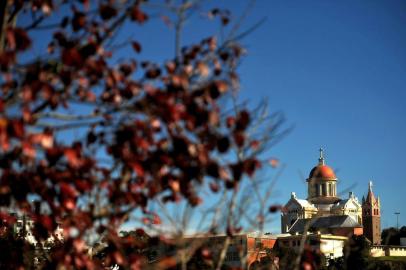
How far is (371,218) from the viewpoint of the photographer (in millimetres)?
104500

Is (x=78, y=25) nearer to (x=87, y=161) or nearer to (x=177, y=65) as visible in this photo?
(x=177, y=65)

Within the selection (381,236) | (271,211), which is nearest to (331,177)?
(381,236)

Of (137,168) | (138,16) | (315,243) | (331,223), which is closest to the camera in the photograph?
(137,168)

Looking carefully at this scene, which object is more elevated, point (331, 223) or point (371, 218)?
point (371, 218)

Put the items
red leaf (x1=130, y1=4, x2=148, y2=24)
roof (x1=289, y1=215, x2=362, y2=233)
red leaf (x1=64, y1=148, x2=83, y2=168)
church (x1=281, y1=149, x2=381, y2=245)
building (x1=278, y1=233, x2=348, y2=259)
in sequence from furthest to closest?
church (x1=281, y1=149, x2=381, y2=245) < roof (x1=289, y1=215, x2=362, y2=233) < building (x1=278, y1=233, x2=348, y2=259) < red leaf (x1=130, y1=4, x2=148, y2=24) < red leaf (x1=64, y1=148, x2=83, y2=168)

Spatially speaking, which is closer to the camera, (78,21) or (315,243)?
(78,21)

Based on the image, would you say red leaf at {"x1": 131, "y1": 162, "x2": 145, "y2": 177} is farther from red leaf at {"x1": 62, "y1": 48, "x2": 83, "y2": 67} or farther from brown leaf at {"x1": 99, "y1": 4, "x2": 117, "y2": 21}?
brown leaf at {"x1": 99, "y1": 4, "x2": 117, "y2": 21}

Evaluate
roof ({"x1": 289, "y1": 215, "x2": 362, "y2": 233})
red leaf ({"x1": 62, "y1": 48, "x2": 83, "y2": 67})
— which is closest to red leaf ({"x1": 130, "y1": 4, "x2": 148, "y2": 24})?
red leaf ({"x1": 62, "y1": 48, "x2": 83, "y2": 67})

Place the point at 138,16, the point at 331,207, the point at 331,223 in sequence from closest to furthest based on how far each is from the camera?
the point at 138,16 < the point at 331,223 < the point at 331,207

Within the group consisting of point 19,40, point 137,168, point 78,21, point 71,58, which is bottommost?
point 137,168

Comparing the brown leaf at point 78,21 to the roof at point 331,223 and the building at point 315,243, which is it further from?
the roof at point 331,223

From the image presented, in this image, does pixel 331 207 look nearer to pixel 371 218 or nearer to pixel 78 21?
pixel 371 218

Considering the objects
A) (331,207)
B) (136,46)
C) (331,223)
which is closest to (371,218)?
(331,207)

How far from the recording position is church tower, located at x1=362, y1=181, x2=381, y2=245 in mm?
104125
